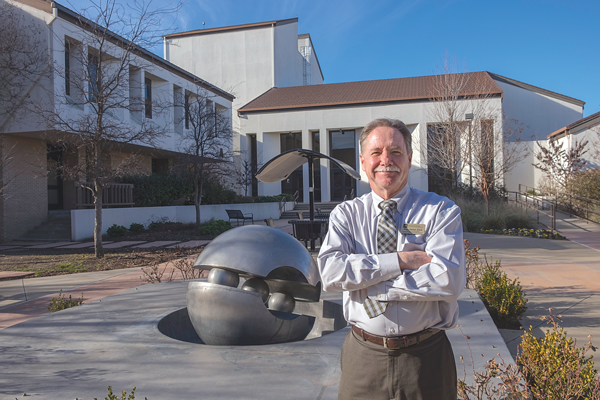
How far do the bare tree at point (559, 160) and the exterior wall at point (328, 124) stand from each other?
7.30 m

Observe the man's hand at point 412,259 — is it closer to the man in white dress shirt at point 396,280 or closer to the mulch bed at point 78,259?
the man in white dress shirt at point 396,280

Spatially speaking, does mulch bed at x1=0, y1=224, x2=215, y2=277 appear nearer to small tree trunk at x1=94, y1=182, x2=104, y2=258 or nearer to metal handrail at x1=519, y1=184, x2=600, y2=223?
small tree trunk at x1=94, y1=182, x2=104, y2=258

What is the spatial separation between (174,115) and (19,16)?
10127 mm

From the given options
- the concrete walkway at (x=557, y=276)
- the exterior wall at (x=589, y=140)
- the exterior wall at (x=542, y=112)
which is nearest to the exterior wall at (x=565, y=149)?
the exterior wall at (x=589, y=140)

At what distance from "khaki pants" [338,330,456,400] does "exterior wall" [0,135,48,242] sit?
18.4 m

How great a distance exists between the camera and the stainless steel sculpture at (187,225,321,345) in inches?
154

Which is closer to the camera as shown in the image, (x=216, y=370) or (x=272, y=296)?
(x=216, y=370)

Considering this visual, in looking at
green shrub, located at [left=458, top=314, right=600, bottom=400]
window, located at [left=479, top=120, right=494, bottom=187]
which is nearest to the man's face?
green shrub, located at [left=458, top=314, right=600, bottom=400]

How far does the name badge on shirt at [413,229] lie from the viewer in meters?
1.96

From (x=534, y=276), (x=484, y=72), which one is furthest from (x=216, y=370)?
(x=484, y=72)

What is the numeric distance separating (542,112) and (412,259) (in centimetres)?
3868

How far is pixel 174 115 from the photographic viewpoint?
85.6ft

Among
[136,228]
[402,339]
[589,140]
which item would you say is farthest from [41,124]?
[589,140]

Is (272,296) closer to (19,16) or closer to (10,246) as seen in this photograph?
(10,246)
